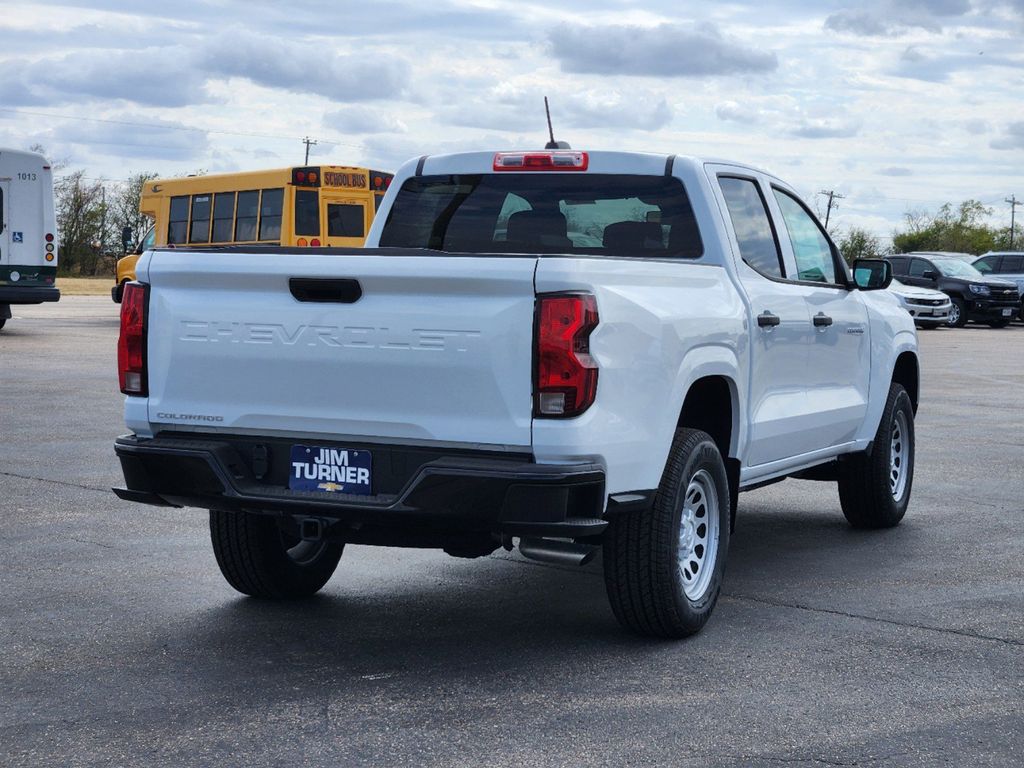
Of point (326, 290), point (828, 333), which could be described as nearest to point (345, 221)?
point (828, 333)

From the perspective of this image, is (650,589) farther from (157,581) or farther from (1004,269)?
(1004,269)

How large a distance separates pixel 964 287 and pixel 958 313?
0.68 m

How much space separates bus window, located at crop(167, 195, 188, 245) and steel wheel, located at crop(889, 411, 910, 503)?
2156 cm

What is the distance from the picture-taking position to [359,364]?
5305 millimetres

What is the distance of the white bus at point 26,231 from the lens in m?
25.1

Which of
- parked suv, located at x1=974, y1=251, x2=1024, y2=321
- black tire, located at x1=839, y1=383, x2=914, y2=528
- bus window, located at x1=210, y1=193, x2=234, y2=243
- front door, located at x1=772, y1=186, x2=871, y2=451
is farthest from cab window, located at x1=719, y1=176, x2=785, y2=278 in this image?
parked suv, located at x1=974, y1=251, x2=1024, y2=321

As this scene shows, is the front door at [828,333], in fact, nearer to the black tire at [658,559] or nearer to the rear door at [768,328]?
the rear door at [768,328]

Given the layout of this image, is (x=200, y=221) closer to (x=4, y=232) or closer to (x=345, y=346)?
(x=4, y=232)

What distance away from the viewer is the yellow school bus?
26.1 meters

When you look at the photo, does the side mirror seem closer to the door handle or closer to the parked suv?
the door handle

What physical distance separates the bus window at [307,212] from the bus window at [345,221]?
0.25m

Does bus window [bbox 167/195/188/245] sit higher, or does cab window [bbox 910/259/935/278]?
bus window [bbox 167/195/188/245]

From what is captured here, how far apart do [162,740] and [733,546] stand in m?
4.09

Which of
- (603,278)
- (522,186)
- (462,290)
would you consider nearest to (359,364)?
(462,290)
